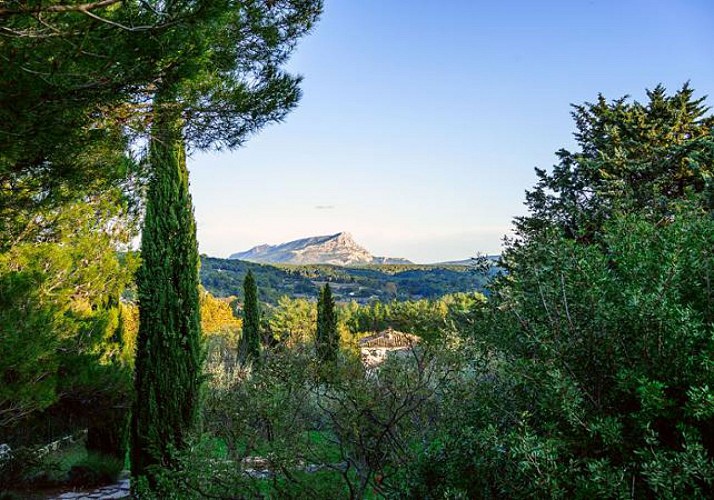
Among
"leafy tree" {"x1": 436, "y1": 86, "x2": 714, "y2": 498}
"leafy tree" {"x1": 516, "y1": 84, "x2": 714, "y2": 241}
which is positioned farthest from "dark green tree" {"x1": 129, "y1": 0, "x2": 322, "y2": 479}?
"leafy tree" {"x1": 516, "y1": 84, "x2": 714, "y2": 241}

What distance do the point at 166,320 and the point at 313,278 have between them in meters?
52.5

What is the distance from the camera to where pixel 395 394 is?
412 centimetres

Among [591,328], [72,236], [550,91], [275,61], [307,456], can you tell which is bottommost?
[307,456]

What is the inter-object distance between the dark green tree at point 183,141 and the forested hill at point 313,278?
1445 inches

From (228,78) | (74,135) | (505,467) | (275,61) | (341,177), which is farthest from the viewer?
(341,177)

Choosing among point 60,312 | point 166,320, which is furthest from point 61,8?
point 60,312

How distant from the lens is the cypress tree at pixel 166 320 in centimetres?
610

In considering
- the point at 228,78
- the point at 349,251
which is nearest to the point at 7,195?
the point at 228,78

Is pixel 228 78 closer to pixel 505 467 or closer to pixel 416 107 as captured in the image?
pixel 505 467

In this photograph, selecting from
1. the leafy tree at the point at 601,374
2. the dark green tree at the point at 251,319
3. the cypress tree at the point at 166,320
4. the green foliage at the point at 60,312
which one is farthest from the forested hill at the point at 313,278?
the leafy tree at the point at 601,374

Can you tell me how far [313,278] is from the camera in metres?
58.6

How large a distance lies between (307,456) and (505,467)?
7.58 ft

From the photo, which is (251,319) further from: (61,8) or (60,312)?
(61,8)

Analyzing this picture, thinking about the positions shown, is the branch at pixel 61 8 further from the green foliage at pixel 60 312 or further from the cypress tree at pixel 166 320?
the cypress tree at pixel 166 320
